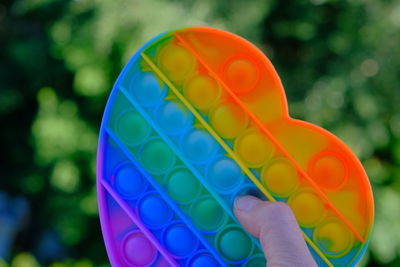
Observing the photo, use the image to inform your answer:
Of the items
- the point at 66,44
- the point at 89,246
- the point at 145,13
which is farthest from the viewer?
the point at 89,246

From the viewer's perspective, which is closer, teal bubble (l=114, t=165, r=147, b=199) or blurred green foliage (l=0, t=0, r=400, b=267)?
teal bubble (l=114, t=165, r=147, b=199)

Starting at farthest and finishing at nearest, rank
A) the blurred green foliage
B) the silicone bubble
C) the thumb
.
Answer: the blurred green foliage < the silicone bubble < the thumb

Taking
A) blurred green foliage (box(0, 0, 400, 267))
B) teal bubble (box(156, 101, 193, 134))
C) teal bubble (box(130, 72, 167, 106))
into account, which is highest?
teal bubble (box(130, 72, 167, 106))

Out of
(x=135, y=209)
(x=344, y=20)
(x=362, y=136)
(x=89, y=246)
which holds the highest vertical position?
(x=135, y=209)

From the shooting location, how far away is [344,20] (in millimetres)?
1580

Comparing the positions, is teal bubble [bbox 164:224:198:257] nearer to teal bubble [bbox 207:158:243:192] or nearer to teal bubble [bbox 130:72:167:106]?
teal bubble [bbox 207:158:243:192]

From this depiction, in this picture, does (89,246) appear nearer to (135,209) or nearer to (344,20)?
(135,209)

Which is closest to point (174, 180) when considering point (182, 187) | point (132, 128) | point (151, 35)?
point (182, 187)

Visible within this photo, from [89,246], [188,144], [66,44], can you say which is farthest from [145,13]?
[89,246]

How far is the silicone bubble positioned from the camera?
78 cm

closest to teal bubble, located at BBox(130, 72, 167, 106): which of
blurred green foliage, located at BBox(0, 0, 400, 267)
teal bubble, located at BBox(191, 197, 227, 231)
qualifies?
teal bubble, located at BBox(191, 197, 227, 231)

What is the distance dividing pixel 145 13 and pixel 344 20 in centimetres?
75

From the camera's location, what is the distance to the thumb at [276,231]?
643 millimetres

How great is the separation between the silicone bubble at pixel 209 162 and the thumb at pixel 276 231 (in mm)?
58
